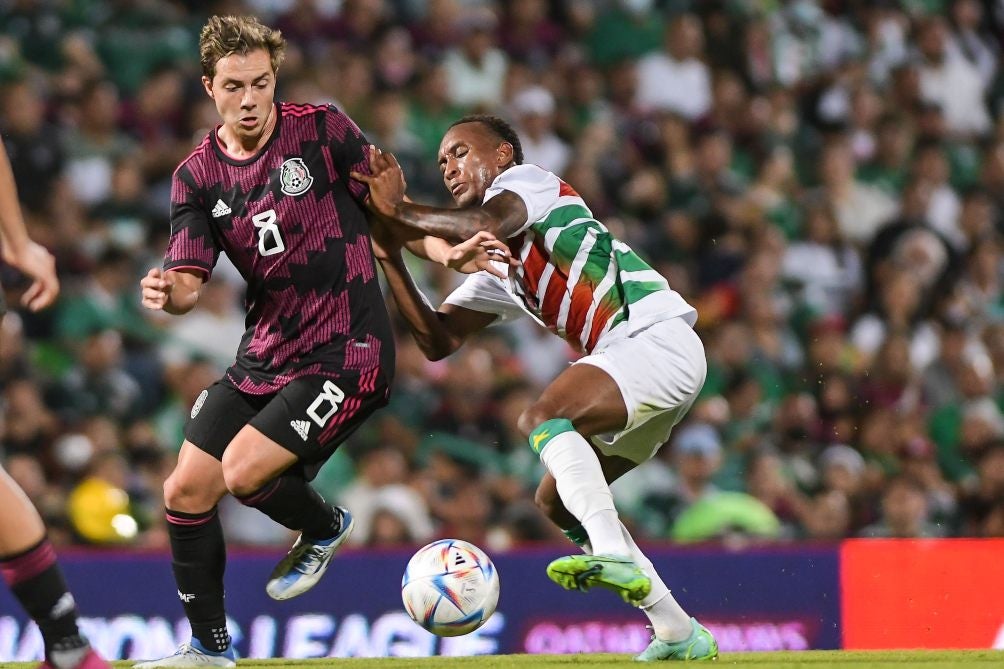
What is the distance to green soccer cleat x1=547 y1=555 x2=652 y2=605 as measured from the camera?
5.12 m

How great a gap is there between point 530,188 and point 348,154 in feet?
2.38

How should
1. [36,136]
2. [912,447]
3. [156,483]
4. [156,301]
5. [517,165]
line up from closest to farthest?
[156,301], [517,165], [156,483], [36,136], [912,447]

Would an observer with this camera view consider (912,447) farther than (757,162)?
No

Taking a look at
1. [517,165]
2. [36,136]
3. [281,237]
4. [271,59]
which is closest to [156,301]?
[281,237]

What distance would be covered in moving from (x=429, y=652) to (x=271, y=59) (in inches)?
144

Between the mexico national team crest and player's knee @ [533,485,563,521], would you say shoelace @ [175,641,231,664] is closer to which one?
player's knee @ [533,485,563,521]

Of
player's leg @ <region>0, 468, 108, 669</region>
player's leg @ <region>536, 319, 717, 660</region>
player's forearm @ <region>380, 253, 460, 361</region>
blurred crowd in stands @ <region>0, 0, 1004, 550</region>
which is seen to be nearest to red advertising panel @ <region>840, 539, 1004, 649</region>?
blurred crowd in stands @ <region>0, 0, 1004, 550</region>

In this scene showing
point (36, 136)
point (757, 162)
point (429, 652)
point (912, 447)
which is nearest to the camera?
point (429, 652)

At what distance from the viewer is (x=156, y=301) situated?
18.0ft

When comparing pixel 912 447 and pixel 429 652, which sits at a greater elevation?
pixel 912 447

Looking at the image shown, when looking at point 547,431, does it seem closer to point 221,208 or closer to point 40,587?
point 221,208

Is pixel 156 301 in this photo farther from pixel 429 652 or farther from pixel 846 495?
pixel 846 495

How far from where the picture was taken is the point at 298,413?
5648mm

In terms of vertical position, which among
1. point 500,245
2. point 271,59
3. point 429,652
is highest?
point 271,59
